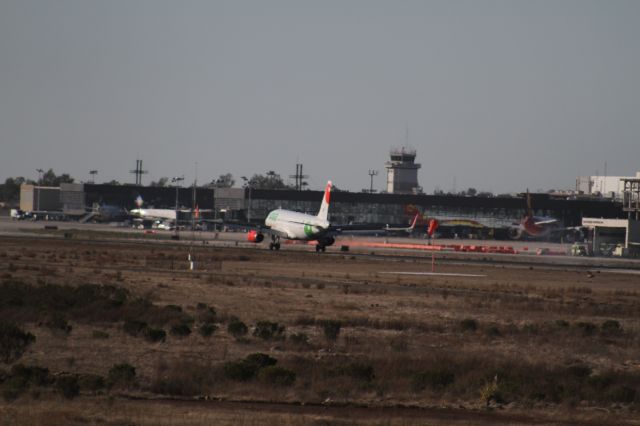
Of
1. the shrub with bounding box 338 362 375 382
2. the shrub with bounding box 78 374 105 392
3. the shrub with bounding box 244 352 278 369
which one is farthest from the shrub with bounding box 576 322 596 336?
the shrub with bounding box 78 374 105 392

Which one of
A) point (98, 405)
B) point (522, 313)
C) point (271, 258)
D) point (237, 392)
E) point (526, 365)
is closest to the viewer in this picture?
point (98, 405)

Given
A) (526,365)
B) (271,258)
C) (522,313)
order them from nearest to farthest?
(526,365) < (522,313) < (271,258)

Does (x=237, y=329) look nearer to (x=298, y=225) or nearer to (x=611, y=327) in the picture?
(x=611, y=327)

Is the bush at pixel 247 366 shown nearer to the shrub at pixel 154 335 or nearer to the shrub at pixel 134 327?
the shrub at pixel 154 335

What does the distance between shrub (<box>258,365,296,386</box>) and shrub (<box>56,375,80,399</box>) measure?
17.8 feet

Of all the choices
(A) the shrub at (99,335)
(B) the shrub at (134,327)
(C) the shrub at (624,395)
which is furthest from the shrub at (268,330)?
(C) the shrub at (624,395)

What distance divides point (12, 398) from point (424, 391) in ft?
38.4

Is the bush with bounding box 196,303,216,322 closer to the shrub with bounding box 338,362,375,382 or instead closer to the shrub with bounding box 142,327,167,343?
the shrub with bounding box 142,327,167,343

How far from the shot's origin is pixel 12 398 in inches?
1143

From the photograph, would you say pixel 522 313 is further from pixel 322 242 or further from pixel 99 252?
pixel 322 242

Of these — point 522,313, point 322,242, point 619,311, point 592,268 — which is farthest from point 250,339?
point 322,242

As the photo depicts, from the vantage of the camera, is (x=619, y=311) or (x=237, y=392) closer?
(x=237, y=392)

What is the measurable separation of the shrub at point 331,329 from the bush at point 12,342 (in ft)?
36.1

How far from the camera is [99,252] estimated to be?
105 metres
